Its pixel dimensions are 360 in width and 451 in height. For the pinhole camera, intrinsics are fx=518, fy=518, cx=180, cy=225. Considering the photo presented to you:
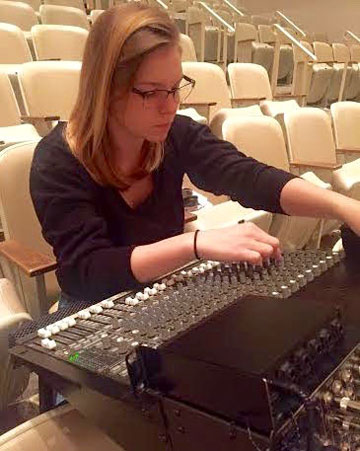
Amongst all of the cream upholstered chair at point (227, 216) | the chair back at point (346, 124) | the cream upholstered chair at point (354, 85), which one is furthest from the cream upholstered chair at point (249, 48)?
the cream upholstered chair at point (227, 216)

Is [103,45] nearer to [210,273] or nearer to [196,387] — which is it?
[210,273]

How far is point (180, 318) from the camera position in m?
0.64

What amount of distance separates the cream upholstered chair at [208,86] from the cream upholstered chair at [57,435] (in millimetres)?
2280

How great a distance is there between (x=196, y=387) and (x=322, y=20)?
8234 millimetres

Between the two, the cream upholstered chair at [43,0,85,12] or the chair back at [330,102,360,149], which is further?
the cream upholstered chair at [43,0,85,12]

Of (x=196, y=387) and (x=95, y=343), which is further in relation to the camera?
(x=95, y=343)

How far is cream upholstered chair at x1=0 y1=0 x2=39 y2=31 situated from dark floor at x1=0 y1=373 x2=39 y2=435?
9.37 ft

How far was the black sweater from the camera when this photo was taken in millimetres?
857

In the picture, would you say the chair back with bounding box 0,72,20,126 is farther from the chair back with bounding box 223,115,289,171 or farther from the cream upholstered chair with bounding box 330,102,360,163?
the cream upholstered chair with bounding box 330,102,360,163

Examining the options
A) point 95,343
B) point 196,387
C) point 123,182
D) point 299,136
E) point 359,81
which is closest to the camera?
point 196,387

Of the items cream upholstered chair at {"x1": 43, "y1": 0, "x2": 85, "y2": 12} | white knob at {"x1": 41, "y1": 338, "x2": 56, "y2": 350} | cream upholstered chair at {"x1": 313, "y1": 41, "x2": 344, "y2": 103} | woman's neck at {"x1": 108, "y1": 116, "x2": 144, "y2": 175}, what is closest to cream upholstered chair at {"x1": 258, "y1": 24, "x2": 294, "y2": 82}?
cream upholstered chair at {"x1": 313, "y1": 41, "x2": 344, "y2": 103}

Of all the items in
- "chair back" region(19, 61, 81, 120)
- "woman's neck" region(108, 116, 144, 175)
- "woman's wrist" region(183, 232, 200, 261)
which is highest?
"woman's neck" region(108, 116, 144, 175)

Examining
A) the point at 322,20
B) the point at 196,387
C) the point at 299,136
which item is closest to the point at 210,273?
the point at 196,387

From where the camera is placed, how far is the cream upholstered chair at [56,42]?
286 cm
